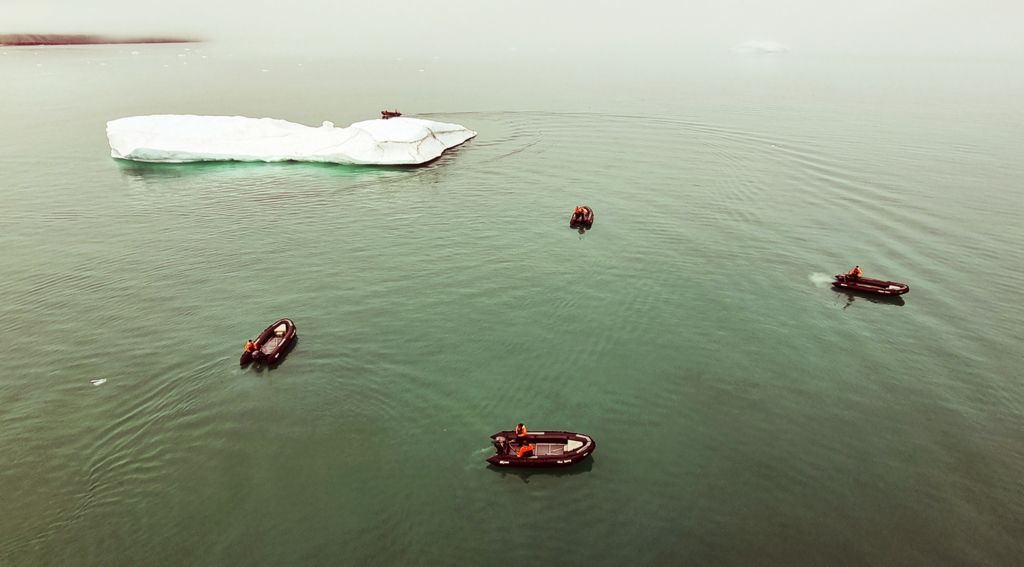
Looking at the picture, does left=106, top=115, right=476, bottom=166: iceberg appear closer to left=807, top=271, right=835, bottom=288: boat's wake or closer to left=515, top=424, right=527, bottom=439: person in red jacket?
left=807, top=271, right=835, bottom=288: boat's wake

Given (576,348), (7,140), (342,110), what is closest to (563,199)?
(576,348)

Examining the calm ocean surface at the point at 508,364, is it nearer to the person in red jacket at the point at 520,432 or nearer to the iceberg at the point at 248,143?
the person in red jacket at the point at 520,432

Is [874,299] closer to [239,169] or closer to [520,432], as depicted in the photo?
[520,432]

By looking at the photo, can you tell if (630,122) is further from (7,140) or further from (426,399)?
(7,140)

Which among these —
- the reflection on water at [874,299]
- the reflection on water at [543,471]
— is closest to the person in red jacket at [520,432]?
the reflection on water at [543,471]

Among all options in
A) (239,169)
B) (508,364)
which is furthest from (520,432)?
(239,169)

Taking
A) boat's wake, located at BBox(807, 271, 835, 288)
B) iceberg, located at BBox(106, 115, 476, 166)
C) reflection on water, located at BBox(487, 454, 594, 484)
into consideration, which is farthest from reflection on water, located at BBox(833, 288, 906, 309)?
iceberg, located at BBox(106, 115, 476, 166)

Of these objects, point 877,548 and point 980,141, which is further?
point 980,141
